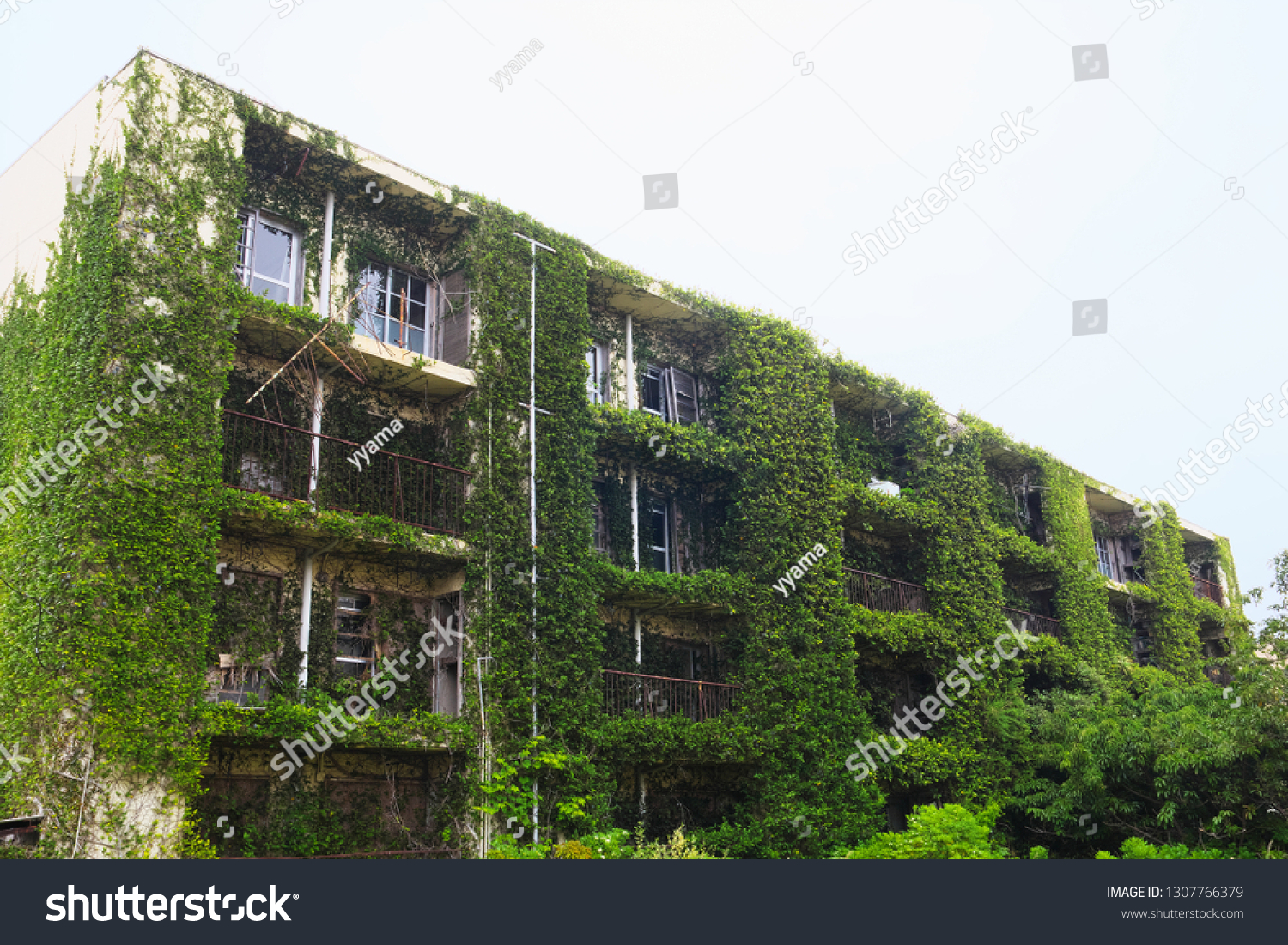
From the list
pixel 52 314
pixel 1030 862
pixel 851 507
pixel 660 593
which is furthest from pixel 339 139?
pixel 1030 862

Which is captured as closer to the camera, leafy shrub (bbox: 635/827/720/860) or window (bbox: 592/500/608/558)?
leafy shrub (bbox: 635/827/720/860)

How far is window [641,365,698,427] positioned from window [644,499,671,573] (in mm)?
1906

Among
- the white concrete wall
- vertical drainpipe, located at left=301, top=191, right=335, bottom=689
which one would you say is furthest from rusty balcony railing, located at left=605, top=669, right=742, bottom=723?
the white concrete wall

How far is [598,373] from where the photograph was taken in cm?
2314

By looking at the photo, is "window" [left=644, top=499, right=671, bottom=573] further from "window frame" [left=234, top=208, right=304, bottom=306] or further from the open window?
"window frame" [left=234, top=208, right=304, bottom=306]

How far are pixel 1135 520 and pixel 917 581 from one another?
13622 mm

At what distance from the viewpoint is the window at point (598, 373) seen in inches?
891

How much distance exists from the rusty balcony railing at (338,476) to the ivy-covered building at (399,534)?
0.07 metres

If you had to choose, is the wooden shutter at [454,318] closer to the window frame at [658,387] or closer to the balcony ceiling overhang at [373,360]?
the balcony ceiling overhang at [373,360]

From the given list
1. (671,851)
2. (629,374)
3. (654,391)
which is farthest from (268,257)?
(671,851)

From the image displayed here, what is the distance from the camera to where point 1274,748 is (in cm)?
1881

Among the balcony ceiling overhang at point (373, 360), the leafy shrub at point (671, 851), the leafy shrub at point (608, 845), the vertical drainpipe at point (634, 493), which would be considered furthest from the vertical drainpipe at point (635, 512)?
the balcony ceiling overhang at point (373, 360)

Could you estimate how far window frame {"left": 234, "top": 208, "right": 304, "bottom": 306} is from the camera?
1831 centimetres

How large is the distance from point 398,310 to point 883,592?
1366cm
